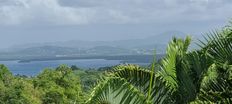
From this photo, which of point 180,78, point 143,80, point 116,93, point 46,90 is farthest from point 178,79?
point 46,90

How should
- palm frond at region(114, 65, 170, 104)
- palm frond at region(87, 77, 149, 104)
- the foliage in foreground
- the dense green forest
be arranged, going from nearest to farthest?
palm frond at region(87, 77, 149, 104), the dense green forest, palm frond at region(114, 65, 170, 104), the foliage in foreground

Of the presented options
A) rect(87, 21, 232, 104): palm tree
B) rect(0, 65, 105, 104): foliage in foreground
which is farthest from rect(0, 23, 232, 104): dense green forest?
rect(0, 65, 105, 104): foliage in foreground

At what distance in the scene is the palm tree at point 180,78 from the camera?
24.1 ft

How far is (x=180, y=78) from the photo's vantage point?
827 centimetres

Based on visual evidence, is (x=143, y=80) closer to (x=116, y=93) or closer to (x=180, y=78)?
(x=180, y=78)

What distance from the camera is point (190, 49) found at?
8531 mm

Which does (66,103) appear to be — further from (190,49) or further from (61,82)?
(190,49)

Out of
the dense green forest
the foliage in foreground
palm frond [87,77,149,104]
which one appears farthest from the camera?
the foliage in foreground

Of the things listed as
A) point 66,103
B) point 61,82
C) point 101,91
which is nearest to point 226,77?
point 101,91

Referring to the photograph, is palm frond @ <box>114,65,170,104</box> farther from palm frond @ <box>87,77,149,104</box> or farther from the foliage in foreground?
the foliage in foreground

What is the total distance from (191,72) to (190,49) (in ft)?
1.56

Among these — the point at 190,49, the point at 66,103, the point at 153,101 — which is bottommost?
the point at 66,103

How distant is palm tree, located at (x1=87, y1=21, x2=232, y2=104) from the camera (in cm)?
736

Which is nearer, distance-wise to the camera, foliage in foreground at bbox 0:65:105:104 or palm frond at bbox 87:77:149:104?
palm frond at bbox 87:77:149:104
